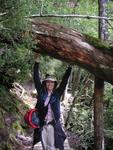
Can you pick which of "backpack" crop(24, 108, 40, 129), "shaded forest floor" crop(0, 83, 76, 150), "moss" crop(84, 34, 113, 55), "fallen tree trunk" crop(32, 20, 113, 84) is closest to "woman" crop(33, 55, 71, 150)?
"backpack" crop(24, 108, 40, 129)

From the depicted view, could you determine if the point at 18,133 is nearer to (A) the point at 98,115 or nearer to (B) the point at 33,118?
(A) the point at 98,115

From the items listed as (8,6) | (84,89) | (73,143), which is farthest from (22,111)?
(8,6)

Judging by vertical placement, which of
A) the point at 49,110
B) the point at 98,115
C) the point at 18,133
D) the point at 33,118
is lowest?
the point at 18,133

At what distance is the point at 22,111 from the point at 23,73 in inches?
86.6

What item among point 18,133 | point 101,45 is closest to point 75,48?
point 101,45

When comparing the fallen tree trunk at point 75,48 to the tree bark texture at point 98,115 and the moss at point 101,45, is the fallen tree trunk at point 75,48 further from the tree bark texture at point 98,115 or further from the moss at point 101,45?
the tree bark texture at point 98,115

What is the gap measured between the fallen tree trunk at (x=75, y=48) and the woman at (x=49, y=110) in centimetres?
37

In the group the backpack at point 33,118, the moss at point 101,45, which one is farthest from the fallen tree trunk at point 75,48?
the backpack at point 33,118

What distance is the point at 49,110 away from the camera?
714 cm

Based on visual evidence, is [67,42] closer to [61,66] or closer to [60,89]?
[60,89]

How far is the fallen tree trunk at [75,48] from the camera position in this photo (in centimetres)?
715

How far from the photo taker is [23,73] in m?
9.19

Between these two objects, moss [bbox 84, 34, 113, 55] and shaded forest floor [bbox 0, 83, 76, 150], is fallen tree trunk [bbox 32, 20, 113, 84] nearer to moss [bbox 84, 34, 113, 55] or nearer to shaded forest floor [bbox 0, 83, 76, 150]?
moss [bbox 84, 34, 113, 55]

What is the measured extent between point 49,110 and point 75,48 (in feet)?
4.35
